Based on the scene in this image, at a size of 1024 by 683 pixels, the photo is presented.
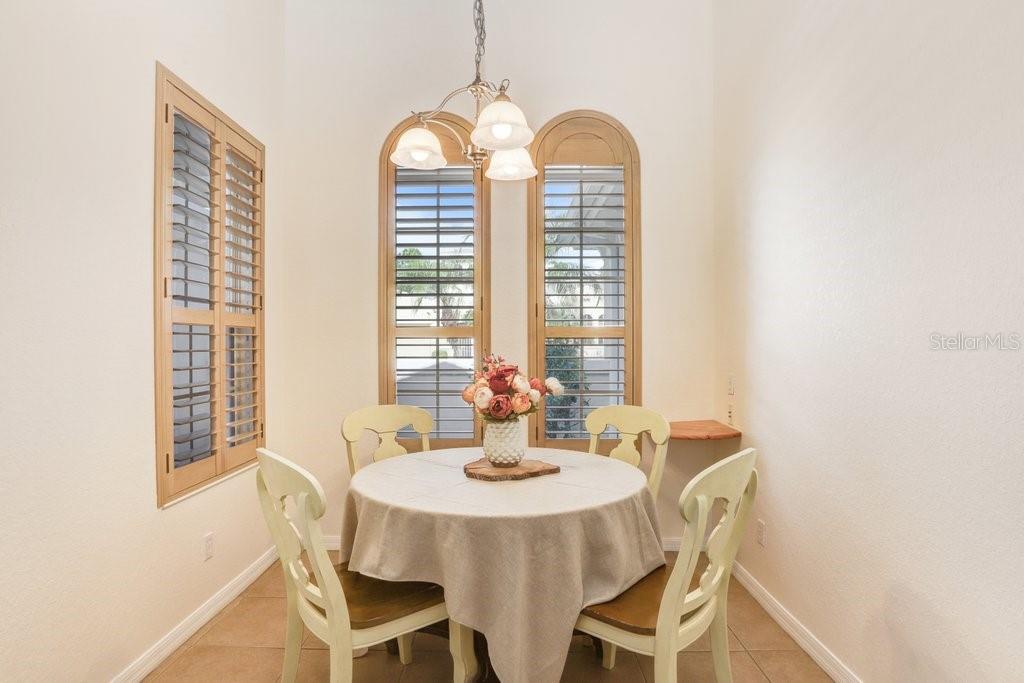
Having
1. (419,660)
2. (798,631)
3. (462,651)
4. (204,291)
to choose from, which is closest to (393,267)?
(204,291)

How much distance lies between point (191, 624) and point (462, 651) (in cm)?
137

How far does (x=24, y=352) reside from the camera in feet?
5.21

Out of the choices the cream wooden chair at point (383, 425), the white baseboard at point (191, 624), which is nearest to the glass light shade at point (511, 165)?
the cream wooden chair at point (383, 425)

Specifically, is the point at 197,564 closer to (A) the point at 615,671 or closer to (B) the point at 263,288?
(B) the point at 263,288

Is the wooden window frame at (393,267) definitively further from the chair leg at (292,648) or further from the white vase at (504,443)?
the chair leg at (292,648)

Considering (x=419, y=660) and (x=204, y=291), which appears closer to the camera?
(x=419, y=660)

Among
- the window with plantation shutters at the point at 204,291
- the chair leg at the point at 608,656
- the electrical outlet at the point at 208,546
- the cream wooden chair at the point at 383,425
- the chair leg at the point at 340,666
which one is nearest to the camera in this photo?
the chair leg at the point at 340,666

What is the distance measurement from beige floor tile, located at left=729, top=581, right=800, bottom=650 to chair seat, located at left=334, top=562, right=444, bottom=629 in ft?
4.64

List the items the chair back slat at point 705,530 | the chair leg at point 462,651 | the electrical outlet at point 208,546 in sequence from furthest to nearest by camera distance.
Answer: the electrical outlet at point 208,546, the chair leg at point 462,651, the chair back slat at point 705,530

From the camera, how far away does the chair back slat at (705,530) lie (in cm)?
138

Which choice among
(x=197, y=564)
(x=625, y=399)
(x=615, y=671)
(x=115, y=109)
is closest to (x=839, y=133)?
(x=625, y=399)

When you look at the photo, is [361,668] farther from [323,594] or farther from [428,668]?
[323,594]

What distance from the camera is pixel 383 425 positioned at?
Result: 8.96 ft

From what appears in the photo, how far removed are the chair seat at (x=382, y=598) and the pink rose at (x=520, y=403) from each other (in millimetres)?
643
